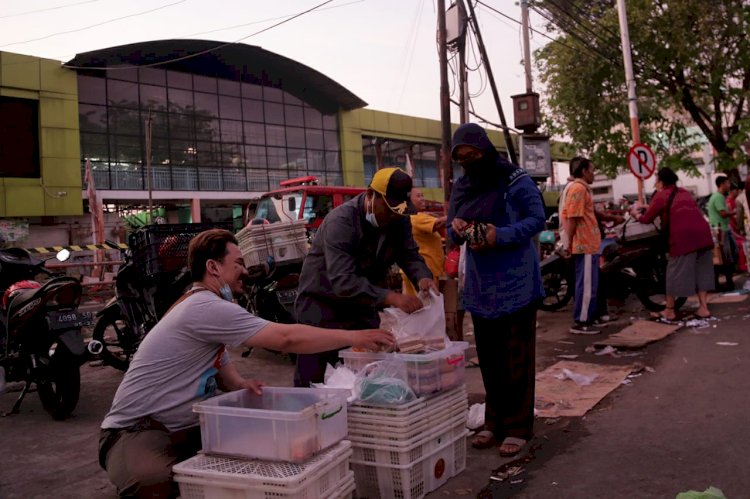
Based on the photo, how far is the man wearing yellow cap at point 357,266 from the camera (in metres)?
3.23

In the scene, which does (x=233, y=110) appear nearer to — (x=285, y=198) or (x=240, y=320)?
(x=285, y=198)

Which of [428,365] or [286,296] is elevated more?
[286,296]

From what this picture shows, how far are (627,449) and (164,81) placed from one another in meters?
24.8

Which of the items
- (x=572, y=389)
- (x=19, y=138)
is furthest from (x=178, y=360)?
(x=19, y=138)

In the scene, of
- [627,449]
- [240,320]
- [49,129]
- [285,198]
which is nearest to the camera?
[240,320]

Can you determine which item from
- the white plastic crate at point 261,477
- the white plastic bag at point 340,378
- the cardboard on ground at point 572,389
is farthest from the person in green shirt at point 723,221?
the white plastic crate at point 261,477

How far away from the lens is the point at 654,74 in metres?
17.8

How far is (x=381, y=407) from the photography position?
2771mm

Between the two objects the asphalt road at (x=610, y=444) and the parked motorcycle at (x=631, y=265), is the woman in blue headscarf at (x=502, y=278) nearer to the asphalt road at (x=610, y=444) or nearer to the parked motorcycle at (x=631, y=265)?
the asphalt road at (x=610, y=444)

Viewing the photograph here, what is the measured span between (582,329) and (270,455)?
5.84m

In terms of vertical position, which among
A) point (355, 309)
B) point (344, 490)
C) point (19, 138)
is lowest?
point (344, 490)

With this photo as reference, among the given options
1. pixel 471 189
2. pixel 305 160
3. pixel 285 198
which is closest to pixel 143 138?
pixel 305 160

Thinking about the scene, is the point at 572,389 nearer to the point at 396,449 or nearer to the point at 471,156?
the point at 471,156

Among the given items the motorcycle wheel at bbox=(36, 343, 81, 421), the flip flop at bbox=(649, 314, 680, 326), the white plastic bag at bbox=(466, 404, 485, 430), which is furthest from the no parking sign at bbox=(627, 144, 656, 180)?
the motorcycle wheel at bbox=(36, 343, 81, 421)
